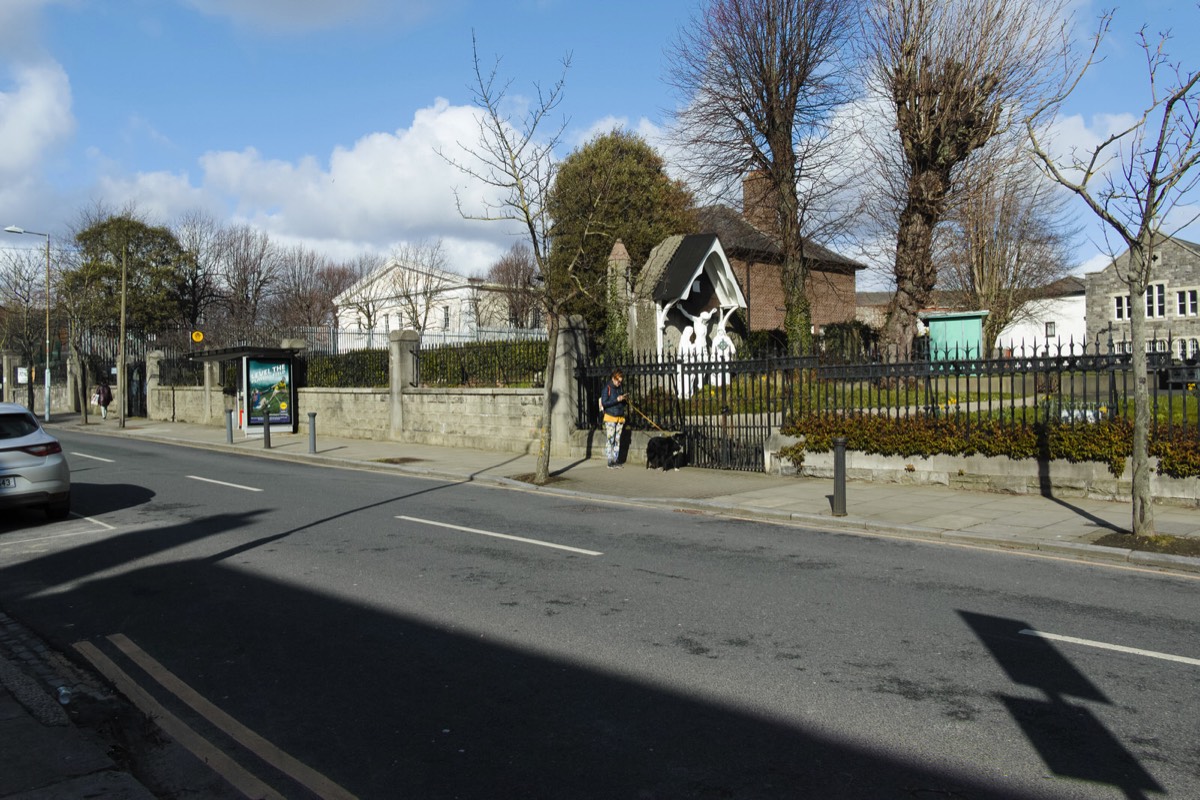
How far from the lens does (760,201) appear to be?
85.3 feet

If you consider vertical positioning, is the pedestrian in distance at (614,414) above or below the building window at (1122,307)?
below

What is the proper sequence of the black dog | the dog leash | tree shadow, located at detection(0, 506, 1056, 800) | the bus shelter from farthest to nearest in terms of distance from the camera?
the bus shelter → the dog leash → the black dog → tree shadow, located at detection(0, 506, 1056, 800)

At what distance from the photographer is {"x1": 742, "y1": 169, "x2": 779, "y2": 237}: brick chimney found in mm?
25953

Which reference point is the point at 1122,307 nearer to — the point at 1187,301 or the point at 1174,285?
the point at 1174,285

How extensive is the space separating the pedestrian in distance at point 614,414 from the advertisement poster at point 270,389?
13670 mm

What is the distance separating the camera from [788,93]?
24.6 meters

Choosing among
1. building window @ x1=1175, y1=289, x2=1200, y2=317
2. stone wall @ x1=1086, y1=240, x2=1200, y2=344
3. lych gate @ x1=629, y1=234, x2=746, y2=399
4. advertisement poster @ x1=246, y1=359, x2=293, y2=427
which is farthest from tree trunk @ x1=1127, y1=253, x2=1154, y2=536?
building window @ x1=1175, y1=289, x2=1200, y2=317

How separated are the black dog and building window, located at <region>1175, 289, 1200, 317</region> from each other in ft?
167

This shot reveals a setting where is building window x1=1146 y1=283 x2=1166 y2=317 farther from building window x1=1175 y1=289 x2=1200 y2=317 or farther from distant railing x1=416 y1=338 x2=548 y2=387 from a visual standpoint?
distant railing x1=416 y1=338 x2=548 y2=387

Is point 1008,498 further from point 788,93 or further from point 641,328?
point 788,93

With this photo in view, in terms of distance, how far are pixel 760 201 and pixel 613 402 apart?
461 inches

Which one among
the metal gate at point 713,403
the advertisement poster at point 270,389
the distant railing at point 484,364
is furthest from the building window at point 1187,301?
the advertisement poster at point 270,389

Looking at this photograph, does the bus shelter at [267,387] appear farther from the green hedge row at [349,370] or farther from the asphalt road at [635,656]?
the asphalt road at [635,656]

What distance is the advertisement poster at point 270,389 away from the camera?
26.8 m
